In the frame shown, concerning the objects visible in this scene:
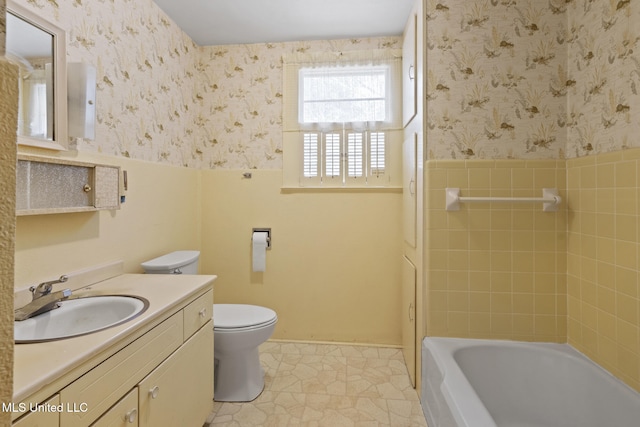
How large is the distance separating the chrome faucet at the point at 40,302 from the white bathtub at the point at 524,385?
151 cm

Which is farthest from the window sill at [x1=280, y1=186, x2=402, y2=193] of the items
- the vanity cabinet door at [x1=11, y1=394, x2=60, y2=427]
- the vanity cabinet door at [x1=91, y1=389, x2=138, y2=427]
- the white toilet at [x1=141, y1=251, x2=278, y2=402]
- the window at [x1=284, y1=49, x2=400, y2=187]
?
the vanity cabinet door at [x1=11, y1=394, x2=60, y2=427]

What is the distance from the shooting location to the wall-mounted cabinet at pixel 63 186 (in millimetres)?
1209

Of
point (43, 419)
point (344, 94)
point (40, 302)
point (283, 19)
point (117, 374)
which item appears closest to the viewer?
point (43, 419)

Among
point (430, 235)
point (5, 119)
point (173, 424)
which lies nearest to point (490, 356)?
point (430, 235)

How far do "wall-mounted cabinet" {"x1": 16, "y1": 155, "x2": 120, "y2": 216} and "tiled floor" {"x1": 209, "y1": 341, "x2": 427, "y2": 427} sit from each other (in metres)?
1.28

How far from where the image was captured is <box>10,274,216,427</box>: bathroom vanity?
2.53 feet

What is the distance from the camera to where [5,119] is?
30 centimetres

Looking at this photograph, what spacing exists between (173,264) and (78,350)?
41.9 inches

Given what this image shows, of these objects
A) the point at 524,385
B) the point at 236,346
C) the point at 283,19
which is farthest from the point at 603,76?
the point at 236,346

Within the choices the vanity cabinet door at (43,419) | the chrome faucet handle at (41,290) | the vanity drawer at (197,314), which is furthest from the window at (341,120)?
the vanity cabinet door at (43,419)

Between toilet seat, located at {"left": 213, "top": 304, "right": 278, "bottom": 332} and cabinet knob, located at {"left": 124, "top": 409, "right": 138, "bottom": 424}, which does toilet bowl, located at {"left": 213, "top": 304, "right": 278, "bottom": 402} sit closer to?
toilet seat, located at {"left": 213, "top": 304, "right": 278, "bottom": 332}

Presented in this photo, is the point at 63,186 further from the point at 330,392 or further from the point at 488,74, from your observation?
the point at 488,74

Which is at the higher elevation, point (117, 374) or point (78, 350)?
point (78, 350)

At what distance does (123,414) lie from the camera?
999 millimetres
